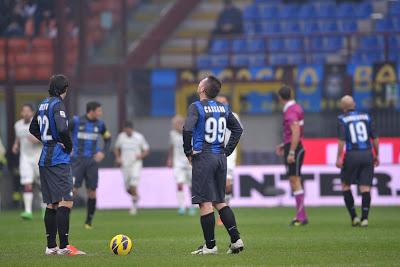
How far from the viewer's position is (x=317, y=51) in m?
28.2

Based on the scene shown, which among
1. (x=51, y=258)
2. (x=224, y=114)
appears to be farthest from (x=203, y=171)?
(x=51, y=258)

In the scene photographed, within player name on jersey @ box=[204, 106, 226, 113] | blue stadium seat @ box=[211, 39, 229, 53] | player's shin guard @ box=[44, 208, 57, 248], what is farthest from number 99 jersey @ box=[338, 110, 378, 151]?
blue stadium seat @ box=[211, 39, 229, 53]

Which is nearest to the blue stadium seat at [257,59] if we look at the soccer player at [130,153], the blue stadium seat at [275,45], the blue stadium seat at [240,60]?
the blue stadium seat at [240,60]

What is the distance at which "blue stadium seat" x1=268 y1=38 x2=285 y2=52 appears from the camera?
93.4 feet

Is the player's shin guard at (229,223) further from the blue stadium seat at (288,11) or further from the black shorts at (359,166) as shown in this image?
the blue stadium seat at (288,11)

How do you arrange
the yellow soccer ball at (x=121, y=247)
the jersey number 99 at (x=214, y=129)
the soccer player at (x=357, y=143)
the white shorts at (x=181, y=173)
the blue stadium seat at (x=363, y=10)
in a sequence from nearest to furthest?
the jersey number 99 at (x=214, y=129) → the yellow soccer ball at (x=121, y=247) → the soccer player at (x=357, y=143) → the white shorts at (x=181, y=173) → the blue stadium seat at (x=363, y=10)

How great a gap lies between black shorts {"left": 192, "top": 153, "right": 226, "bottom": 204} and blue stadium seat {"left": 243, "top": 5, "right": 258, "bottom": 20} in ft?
61.9

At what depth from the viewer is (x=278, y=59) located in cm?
2820

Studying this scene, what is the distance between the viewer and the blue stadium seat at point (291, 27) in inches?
1177

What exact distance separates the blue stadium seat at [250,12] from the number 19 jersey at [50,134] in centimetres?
1850

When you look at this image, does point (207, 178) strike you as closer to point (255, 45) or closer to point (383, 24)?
point (255, 45)

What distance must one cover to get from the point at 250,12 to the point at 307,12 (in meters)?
1.67

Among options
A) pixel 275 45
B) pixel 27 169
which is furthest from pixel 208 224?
pixel 275 45

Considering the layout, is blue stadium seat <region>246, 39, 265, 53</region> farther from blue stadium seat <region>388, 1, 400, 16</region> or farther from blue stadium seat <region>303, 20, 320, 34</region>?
blue stadium seat <region>388, 1, 400, 16</region>
